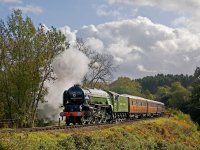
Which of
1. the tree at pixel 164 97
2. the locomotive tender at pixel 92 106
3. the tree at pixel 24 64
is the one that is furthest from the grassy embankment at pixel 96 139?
the tree at pixel 164 97

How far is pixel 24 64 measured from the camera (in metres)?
41.0

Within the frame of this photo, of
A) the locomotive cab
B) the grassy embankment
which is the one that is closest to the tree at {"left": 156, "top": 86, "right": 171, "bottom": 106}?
the grassy embankment

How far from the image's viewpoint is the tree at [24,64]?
40656 millimetres

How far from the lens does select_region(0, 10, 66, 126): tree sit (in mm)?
40656

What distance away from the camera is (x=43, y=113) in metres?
47.1

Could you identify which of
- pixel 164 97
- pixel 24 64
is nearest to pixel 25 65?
pixel 24 64

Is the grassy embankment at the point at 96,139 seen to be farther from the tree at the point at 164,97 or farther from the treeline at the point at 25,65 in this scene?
the tree at the point at 164,97

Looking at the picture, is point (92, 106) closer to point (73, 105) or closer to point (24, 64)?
point (73, 105)

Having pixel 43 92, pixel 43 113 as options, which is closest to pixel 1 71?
pixel 43 92

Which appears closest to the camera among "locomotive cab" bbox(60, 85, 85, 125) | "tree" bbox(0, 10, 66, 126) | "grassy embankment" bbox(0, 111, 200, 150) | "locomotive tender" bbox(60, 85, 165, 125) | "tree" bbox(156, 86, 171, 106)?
"grassy embankment" bbox(0, 111, 200, 150)

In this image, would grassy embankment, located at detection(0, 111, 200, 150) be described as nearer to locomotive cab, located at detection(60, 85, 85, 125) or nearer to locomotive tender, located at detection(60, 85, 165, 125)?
locomotive tender, located at detection(60, 85, 165, 125)

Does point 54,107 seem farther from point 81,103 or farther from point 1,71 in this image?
point 81,103

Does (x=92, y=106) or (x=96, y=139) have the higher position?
(x=92, y=106)

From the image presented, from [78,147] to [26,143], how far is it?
4.02m
